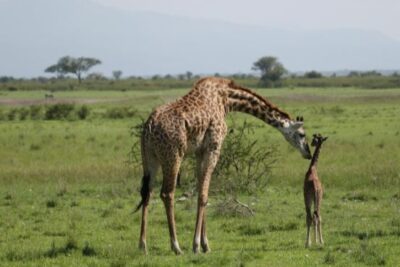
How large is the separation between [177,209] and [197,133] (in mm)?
5964

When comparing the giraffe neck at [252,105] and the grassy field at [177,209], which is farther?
the giraffe neck at [252,105]

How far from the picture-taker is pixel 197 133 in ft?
39.3

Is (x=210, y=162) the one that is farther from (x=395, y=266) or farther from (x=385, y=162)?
(x=385, y=162)

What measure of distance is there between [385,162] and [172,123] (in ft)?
53.5

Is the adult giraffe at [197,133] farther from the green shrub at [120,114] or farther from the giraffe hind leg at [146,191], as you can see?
the green shrub at [120,114]

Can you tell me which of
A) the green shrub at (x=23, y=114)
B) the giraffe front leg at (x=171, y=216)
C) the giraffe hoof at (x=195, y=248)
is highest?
the giraffe front leg at (x=171, y=216)

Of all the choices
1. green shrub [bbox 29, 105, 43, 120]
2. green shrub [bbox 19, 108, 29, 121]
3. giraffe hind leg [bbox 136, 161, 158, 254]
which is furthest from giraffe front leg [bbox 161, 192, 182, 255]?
green shrub [bbox 29, 105, 43, 120]

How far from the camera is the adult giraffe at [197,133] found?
38.0ft

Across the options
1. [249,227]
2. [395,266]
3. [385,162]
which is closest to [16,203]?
[249,227]

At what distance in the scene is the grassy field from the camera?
37.7 feet

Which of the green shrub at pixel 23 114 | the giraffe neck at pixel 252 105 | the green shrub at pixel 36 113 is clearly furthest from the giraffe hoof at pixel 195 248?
the green shrub at pixel 36 113

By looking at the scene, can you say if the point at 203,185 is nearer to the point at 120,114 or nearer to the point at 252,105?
the point at 252,105

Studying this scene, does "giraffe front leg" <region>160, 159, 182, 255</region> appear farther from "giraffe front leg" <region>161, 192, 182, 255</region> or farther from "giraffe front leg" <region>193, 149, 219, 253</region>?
"giraffe front leg" <region>193, 149, 219, 253</region>

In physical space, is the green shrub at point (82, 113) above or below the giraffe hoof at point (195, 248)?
below
